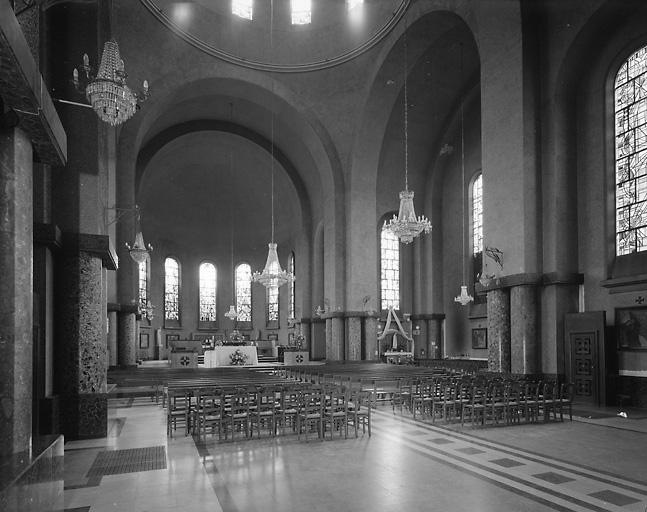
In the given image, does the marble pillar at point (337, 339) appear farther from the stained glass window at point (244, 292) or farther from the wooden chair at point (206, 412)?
the wooden chair at point (206, 412)

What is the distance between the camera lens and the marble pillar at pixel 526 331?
14.6 metres

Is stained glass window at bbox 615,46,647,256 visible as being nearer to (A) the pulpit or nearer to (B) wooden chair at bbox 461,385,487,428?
(B) wooden chair at bbox 461,385,487,428

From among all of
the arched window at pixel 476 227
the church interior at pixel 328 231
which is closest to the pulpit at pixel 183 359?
the church interior at pixel 328 231

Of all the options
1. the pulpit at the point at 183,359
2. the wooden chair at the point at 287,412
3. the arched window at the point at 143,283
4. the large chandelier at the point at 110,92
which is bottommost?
the pulpit at the point at 183,359

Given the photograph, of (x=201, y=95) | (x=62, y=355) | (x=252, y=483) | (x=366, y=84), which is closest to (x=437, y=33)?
(x=366, y=84)

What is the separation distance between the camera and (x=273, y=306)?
35.2 m

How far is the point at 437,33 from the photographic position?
67.4 feet

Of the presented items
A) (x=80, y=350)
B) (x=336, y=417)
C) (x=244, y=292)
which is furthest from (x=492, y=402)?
(x=244, y=292)

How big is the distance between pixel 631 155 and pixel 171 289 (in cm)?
2690

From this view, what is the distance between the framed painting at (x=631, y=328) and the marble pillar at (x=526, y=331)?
1992 millimetres

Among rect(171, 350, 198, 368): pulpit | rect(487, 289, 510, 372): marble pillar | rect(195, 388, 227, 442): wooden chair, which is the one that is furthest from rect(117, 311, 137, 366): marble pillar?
rect(487, 289, 510, 372): marble pillar

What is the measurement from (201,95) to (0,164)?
20.3m

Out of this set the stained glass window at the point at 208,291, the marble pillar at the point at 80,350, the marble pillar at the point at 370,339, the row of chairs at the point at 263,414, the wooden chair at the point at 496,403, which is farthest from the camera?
the stained glass window at the point at 208,291

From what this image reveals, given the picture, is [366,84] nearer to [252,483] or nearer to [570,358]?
[570,358]
